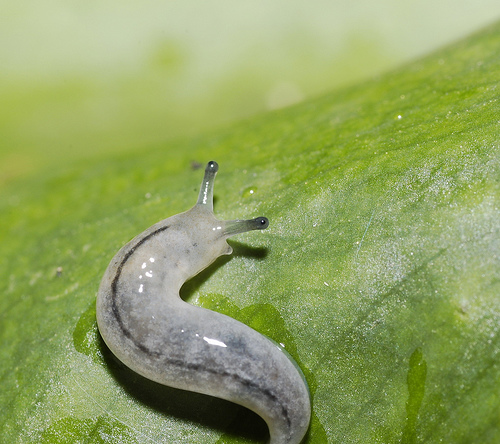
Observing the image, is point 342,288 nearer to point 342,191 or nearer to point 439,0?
point 342,191

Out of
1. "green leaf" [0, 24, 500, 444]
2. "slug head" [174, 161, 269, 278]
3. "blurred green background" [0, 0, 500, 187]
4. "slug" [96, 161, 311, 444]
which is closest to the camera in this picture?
"green leaf" [0, 24, 500, 444]

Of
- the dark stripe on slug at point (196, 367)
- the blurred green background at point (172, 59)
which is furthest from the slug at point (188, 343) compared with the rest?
the blurred green background at point (172, 59)

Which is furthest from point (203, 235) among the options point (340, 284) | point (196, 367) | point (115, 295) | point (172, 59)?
point (172, 59)

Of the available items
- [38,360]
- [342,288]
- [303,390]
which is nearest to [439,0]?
[342,288]

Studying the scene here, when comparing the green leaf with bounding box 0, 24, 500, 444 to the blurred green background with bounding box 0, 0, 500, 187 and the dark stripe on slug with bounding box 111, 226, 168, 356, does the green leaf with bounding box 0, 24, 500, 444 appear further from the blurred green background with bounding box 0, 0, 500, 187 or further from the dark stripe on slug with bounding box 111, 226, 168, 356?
the blurred green background with bounding box 0, 0, 500, 187

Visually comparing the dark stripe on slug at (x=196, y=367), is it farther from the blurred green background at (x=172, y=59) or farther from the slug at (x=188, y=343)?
the blurred green background at (x=172, y=59)

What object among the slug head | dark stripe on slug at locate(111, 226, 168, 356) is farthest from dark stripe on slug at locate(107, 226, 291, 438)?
the slug head
